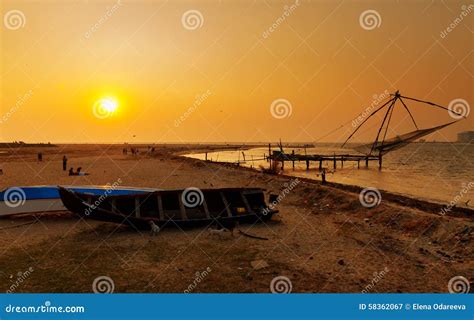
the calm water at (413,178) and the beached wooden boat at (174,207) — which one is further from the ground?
the calm water at (413,178)

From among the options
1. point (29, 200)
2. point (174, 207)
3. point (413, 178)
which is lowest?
point (174, 207)

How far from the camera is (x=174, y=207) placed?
13609mm

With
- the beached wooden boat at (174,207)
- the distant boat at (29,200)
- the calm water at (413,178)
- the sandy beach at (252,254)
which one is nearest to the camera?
the sandy beach at (252,254)

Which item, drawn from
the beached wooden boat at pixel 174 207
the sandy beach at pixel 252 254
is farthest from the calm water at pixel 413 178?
the beached wooden boat at pixel 174 207

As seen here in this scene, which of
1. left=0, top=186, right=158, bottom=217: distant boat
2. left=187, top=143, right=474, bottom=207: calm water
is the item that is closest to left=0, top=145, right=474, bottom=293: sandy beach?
left=0, top=186, right=158, bottom=217: distant boat

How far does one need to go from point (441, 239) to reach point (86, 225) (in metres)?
11.8

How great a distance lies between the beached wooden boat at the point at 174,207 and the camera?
11.1m

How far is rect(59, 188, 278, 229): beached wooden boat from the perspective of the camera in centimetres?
1112

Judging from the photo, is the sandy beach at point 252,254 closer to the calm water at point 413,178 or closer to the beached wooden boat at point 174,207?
the beached wooden boat at point 174,207

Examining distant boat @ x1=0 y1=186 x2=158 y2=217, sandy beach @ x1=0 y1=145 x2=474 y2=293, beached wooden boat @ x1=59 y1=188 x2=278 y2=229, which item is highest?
distant boat @ x1=0 y1=186 x2=158 y2=217

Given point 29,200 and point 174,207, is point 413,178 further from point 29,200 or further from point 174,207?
point 29,200

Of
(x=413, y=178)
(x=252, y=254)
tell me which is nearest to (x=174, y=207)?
(x=252, y=254)

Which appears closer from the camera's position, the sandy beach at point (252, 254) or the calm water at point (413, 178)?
the sandy beach at point (252, 254)

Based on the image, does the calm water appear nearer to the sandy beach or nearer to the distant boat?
the sandy beach
